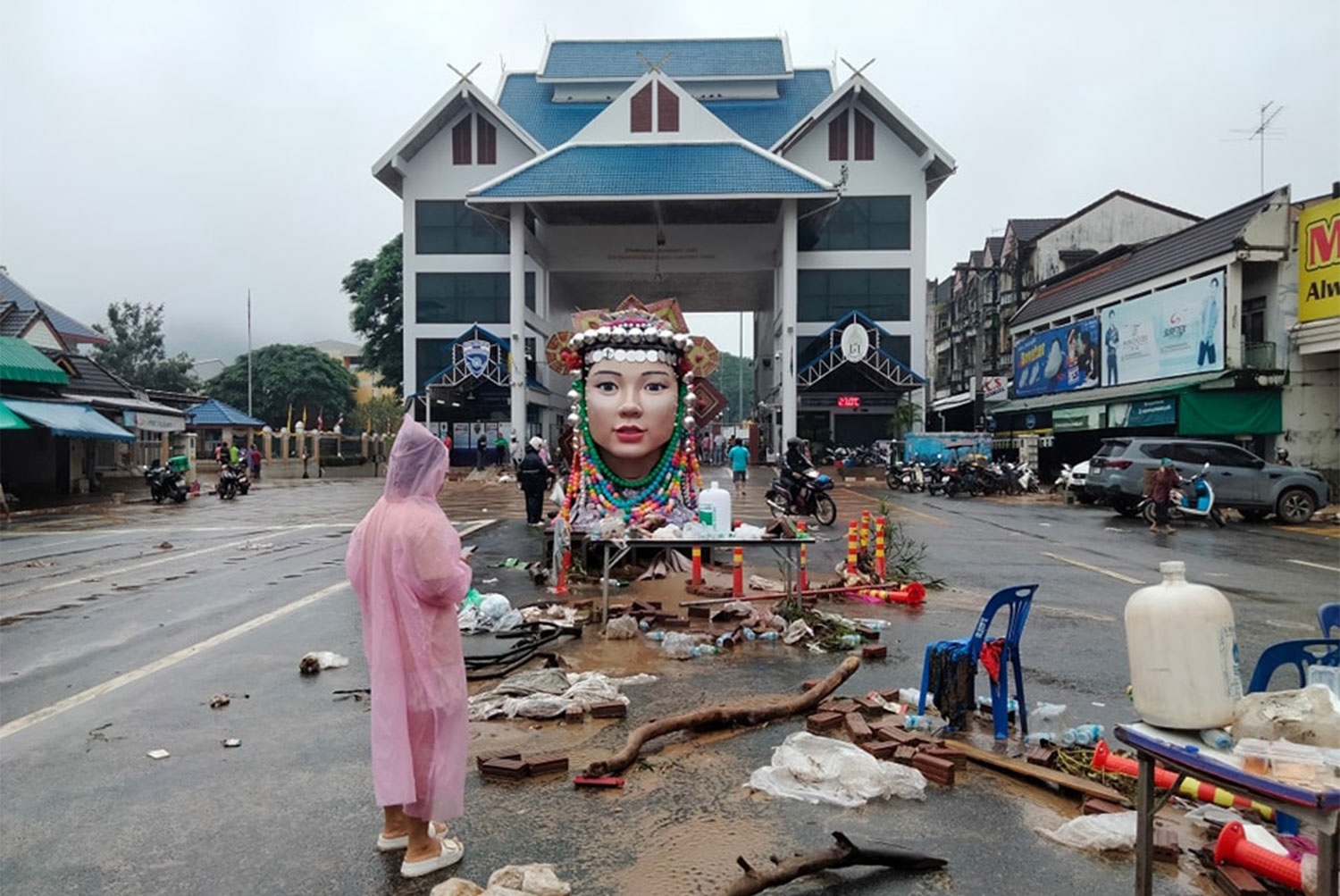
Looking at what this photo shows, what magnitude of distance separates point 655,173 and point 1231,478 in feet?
A: 68.9

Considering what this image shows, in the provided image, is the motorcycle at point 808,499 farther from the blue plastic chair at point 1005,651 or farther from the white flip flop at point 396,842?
the white flip flop at point 396,842

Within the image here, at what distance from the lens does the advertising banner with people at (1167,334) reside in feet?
73.2

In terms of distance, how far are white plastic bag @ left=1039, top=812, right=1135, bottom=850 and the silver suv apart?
1636 centimetres

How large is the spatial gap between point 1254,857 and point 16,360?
27.2 m

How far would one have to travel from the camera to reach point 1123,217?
38625 mm

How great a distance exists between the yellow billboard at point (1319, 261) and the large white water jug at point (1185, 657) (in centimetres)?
2196

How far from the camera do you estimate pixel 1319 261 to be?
20422 mm

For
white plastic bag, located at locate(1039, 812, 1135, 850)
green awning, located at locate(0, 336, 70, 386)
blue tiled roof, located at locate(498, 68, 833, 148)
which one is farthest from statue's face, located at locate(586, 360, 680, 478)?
blue tiled roof, located at locate(498, 68, 833, 148)

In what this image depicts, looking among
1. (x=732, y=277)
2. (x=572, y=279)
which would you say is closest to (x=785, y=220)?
(x=732, y=277)

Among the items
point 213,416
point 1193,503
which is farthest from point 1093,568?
point 213,416

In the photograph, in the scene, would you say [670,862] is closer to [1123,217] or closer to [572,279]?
[572,279]

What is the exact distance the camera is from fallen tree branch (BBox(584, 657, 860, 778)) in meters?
4.35

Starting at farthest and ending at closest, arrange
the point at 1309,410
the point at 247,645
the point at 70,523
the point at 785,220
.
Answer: the point at 785,220 < the point at 1309,410 < the point at 70,523 < the point at 247,645

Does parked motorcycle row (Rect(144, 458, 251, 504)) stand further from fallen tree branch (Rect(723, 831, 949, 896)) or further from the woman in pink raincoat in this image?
fallen tree branch (Rect(723, 831, 949, 896))
